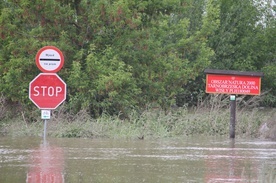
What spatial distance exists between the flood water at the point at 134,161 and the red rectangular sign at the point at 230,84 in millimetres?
2783

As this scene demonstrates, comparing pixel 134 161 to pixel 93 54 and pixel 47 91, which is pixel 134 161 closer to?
pixel 47 91

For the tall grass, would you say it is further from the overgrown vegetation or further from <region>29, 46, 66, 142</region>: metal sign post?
<region>29, 46, 66, 142</region>: metal sign post

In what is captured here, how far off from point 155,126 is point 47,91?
341 cm

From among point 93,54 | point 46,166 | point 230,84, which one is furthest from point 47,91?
point 93,54

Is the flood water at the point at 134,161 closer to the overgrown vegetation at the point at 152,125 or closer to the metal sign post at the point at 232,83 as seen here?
the overgrown vegetation at the point at 152,125

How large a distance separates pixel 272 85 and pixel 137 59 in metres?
25.6

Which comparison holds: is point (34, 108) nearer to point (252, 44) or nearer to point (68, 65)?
point (68, 65)

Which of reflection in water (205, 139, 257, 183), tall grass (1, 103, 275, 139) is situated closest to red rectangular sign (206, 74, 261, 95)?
tall grass (1, 103, 275, 139)

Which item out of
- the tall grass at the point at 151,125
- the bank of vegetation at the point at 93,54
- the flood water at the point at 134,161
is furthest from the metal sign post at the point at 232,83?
the flood water at the point at 134,161

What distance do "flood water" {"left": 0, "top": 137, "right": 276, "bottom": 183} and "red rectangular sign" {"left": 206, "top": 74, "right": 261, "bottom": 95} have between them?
9.13 ft

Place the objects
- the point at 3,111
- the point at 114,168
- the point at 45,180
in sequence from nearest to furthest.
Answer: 1. the point at 45,180
2. the point at 114,168
3. the point at 3,111

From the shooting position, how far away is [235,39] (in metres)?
52.9

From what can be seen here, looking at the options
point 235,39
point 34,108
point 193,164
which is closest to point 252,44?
point 235,39

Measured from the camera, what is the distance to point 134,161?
37.3 feet
